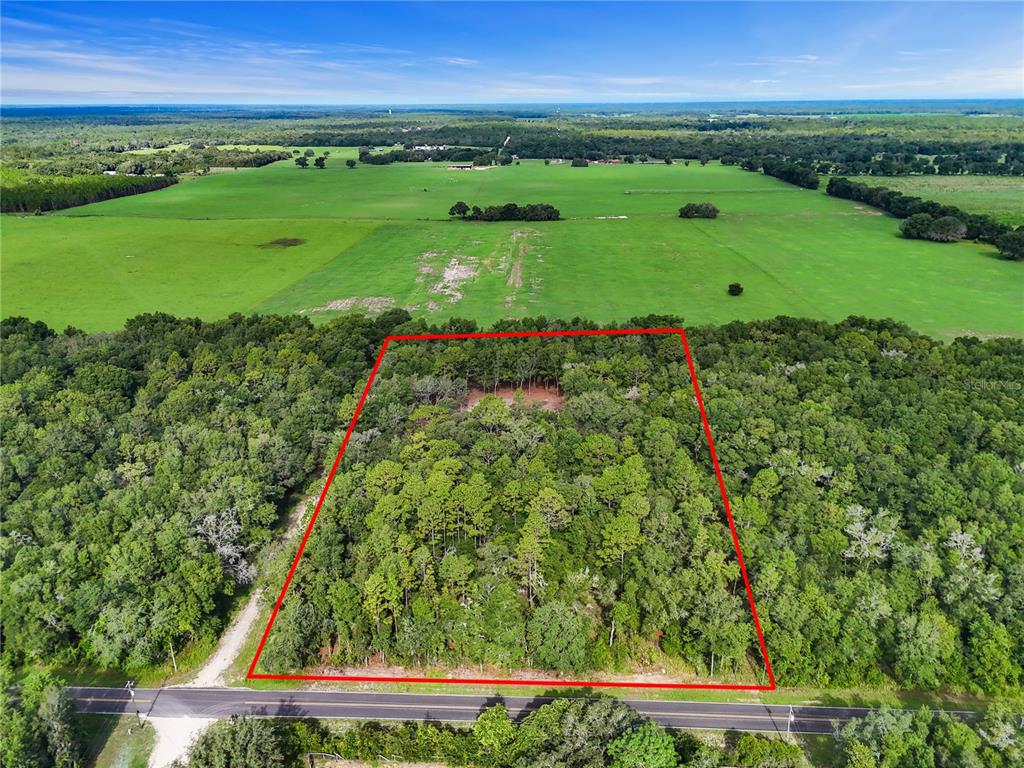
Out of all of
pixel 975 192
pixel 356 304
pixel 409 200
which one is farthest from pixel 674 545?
pixel 975 192

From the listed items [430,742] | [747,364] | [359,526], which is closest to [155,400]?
[359,526]

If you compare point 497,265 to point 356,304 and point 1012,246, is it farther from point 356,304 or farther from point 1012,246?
point 1012,246

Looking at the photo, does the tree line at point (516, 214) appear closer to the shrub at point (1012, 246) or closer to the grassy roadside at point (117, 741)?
the shrub at point (1012, 246)

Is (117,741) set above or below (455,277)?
below

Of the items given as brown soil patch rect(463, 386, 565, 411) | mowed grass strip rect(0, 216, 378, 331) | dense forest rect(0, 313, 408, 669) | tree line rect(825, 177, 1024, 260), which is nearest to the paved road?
dense forest rect(0, 313, 408, 669)

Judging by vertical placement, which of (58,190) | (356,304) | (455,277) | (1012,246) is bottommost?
(356,304)

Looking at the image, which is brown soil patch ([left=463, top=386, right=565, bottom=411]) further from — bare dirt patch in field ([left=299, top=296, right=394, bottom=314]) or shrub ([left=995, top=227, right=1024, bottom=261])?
shrub ([left=995, top=227, right=1024, bottom=261])
